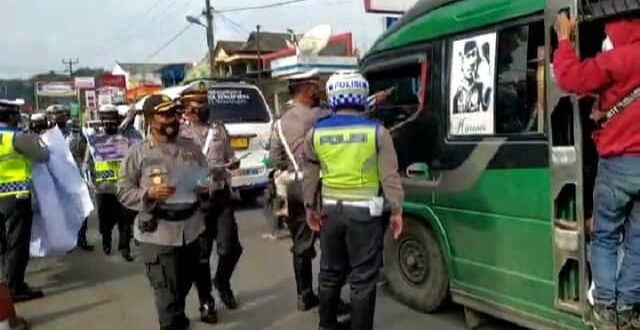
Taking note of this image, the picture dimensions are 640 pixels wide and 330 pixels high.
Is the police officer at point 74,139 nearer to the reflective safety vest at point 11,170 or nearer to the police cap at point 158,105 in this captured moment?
the reflective safety vest at point 11,170

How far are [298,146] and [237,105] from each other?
6.32 m

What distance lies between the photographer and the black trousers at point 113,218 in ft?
25.6

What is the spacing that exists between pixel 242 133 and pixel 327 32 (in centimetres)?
1578

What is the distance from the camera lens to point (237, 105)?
11070mm

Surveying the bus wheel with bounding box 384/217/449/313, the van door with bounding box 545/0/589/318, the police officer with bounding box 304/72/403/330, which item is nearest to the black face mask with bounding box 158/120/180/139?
the police officer with bounding box 304/72/403/330

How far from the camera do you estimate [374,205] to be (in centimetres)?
388

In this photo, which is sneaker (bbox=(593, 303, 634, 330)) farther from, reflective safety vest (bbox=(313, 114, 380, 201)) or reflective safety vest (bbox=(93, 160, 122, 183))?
reflective safety vest (bbox=(93, 160, 122, 183))

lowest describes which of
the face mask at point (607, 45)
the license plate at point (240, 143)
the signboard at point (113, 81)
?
the license plate at point (240, 143)

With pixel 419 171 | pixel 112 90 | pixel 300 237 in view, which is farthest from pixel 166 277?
pixel 112 90

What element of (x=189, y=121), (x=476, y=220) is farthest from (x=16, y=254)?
(x=476, y=220)

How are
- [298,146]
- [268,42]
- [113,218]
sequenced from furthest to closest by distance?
[268,42] → [113,218] → [298,146]

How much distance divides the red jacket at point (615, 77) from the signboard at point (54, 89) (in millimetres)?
47497

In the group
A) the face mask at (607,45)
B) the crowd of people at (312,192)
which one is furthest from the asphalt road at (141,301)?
the face mask at (607,45)

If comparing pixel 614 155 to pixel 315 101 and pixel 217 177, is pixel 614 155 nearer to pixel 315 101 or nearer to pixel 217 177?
pixel 315 101
